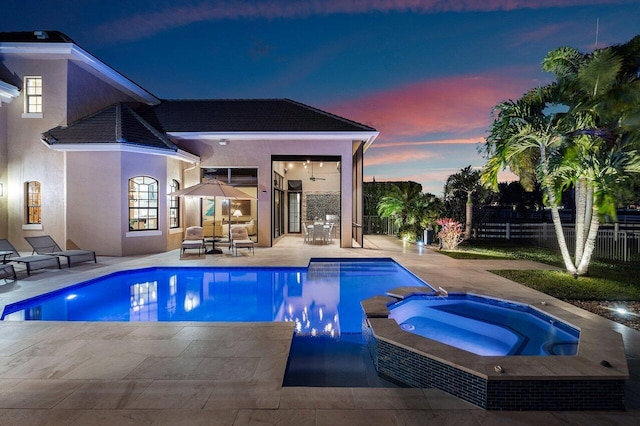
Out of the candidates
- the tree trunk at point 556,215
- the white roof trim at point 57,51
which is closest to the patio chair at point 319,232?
the tree trunk at point 556,215

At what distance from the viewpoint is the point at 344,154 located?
13.3 metres

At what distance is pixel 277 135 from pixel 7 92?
8.92 m

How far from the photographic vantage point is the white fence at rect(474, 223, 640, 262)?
36.9 feet

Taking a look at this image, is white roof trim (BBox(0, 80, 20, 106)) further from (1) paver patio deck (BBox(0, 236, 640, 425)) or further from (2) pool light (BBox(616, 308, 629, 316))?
(2) pool light (BBox(616, 308, 629, 316))

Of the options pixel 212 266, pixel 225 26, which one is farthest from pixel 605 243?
pixel 225 26

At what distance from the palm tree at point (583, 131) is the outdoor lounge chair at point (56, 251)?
11878 mm

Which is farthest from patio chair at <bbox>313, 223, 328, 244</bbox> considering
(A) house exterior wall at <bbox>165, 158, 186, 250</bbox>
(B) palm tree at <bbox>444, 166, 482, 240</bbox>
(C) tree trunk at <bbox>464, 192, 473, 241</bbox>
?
(C) tree trunk at <bbox>464, 192, 473, 241</bbox>

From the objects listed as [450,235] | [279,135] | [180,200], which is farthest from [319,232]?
[180,200]

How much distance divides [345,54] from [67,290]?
64.7 feet

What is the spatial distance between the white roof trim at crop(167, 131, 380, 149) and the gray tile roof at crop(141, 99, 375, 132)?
17 cm

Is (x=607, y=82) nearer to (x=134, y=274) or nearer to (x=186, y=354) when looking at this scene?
(x=186, y=354)

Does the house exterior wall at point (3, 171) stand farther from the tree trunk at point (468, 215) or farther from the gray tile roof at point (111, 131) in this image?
the tree trunk at point (468, 215)

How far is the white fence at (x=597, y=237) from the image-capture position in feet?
36.9

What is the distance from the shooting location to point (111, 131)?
11039 mm
